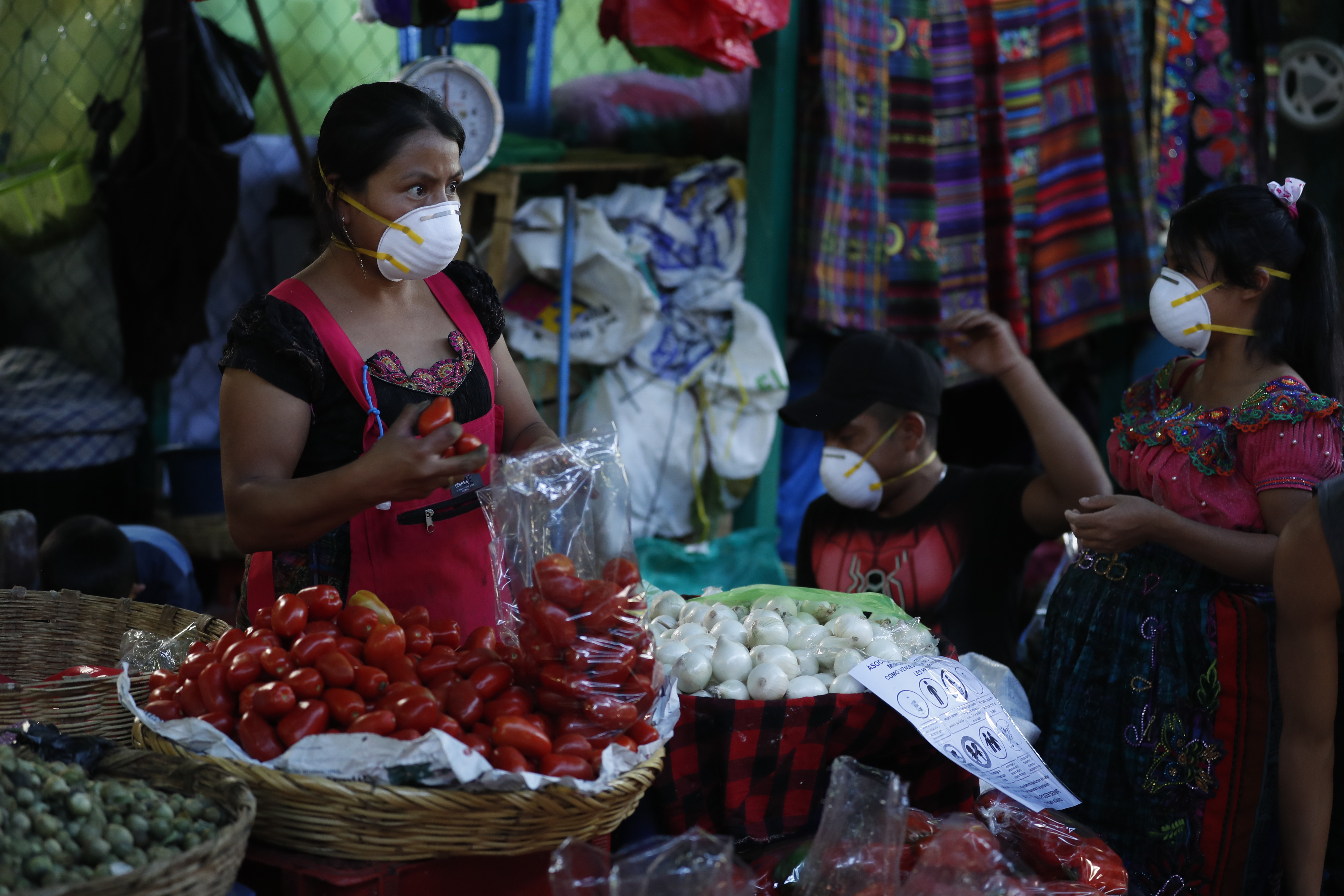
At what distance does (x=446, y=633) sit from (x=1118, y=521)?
1191mm

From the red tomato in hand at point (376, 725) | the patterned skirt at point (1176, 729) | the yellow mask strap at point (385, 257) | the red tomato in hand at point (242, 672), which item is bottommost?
the patterned skirt at point (1176, 729)

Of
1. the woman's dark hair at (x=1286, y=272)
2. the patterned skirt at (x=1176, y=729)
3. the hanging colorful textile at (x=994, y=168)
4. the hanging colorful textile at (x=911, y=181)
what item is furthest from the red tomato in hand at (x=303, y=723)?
the hanging colorful textile at (x=994, y=168)

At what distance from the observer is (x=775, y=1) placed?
12.0 feet

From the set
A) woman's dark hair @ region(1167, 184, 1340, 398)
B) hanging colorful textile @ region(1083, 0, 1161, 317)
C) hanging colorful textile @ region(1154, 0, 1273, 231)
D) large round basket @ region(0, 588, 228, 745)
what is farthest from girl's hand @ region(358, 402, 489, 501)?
hanging colorful textile @ region(1154, 0, 1273, 231)

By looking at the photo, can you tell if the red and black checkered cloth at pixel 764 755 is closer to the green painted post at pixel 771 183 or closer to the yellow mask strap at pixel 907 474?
the yellow mask strap at pixel 907 474

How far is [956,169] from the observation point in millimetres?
4043

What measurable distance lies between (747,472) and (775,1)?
1599 millimetres

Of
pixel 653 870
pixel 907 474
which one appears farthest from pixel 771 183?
pixel 653 870

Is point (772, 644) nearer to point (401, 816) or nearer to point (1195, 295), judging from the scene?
point (401, 816)

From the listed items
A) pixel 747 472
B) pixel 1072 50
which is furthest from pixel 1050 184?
pixel 747 472

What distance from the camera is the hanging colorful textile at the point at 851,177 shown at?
153 inches

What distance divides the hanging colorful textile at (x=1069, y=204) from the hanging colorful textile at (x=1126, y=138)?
62 mm

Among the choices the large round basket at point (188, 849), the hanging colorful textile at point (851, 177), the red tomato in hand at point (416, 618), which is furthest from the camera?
the hanging colorful textile at point (851, 177)

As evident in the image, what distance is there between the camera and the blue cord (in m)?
1.74
